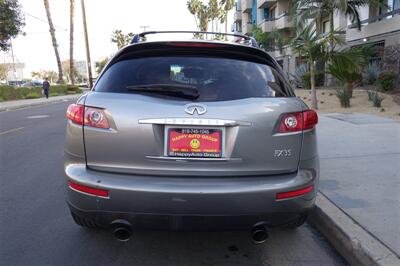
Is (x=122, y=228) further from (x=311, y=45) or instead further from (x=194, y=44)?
(x=311, y=45)

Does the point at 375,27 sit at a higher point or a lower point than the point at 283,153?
higher

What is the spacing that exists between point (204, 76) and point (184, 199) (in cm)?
96

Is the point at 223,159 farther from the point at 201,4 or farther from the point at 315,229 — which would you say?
the point at 201,4

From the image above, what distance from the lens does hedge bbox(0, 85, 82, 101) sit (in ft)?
86.8

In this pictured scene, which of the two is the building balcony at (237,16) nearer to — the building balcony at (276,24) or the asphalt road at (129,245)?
the building balcony at (276,24)

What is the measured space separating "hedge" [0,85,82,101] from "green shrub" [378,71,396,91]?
23.4m

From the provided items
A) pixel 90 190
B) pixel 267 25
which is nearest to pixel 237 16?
pixel 267 25

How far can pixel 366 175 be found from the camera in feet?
16.0

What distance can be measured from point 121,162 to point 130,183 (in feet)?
0.54

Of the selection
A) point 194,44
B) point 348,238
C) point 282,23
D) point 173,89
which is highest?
point 282,23

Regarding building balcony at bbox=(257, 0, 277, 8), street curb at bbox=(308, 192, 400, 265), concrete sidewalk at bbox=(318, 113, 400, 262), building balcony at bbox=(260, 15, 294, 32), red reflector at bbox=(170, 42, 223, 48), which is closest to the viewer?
street curb at bbox=(308, 192, 400, 265)

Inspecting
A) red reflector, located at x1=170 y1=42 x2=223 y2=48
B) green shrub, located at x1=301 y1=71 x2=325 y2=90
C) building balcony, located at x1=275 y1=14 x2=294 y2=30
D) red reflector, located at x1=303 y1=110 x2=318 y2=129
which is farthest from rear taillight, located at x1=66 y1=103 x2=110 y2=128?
building balcony, located at x1=275 y1=14 x2=294 y2=30

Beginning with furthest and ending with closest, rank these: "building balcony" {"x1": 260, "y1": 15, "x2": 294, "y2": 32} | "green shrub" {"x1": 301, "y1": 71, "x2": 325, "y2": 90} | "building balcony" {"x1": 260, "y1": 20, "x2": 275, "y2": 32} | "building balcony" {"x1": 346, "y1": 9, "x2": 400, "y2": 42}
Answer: "building balcony" {"x1": 260, "y1": 20, "x2": 275, "y2": 32} → "building balcony" {"x1": 260, "y1": 15, "x2": 294, "y2": 32} → "green shrub" {"x1": 301, "y1": 71, "x2": 325, "y2": 90} → "building balcony" {"x1": 346, "y1": 9, "x2": 400, "y2": 42}

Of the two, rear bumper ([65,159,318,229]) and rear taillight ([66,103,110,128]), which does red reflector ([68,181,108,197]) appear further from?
rear taillight ([66,103,110,128])
